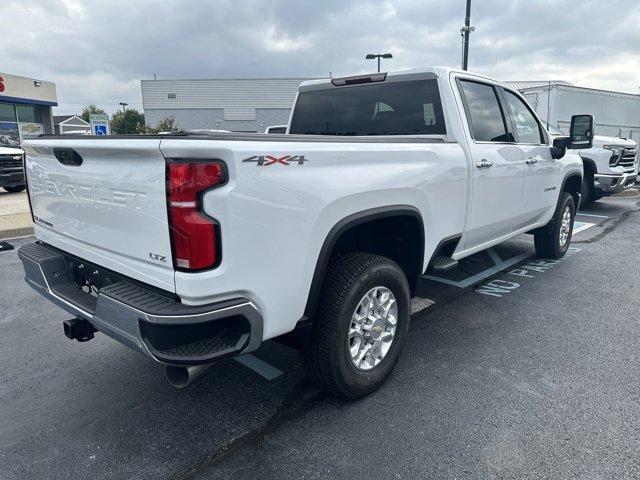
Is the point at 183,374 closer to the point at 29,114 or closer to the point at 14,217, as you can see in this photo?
the point at 14,217

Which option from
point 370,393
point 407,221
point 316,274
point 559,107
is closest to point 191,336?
point 316,274

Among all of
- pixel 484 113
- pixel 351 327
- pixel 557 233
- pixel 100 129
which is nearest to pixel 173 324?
pixel 351 327

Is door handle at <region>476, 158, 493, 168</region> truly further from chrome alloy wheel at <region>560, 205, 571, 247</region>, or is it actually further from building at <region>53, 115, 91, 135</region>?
building at <region>53, 115, 91, 135</region>

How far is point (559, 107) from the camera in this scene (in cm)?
1470

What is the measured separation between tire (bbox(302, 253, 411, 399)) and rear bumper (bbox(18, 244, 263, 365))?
1.74ft

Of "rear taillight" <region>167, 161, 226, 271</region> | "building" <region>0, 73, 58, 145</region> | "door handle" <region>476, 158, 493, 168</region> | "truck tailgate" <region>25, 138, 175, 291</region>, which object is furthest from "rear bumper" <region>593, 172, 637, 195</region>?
"building" <region>0, 73, 58, 145</region>

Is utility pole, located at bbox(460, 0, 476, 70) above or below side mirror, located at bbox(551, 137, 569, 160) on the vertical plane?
above

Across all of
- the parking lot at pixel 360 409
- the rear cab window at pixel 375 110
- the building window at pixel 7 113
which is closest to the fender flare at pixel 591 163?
the parking lot at pixel 360 409

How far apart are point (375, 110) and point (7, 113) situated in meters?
26.3

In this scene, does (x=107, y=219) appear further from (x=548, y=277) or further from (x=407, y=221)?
(x=548, y=277)

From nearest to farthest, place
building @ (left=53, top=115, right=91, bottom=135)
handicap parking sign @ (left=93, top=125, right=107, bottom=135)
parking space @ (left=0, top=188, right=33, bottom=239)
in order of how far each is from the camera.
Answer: parking space @ (left=0, top=188, right=33, bottom=239) < building @ (left=53, top=115, right=91, bottom=135) < handicap parking sign @ (left=93, top=125, right=107, bottom=135)

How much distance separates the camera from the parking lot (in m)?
2.40

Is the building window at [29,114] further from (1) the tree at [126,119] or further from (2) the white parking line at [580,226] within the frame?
(1) the tree at [126,119]

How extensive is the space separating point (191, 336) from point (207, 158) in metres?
0.78
